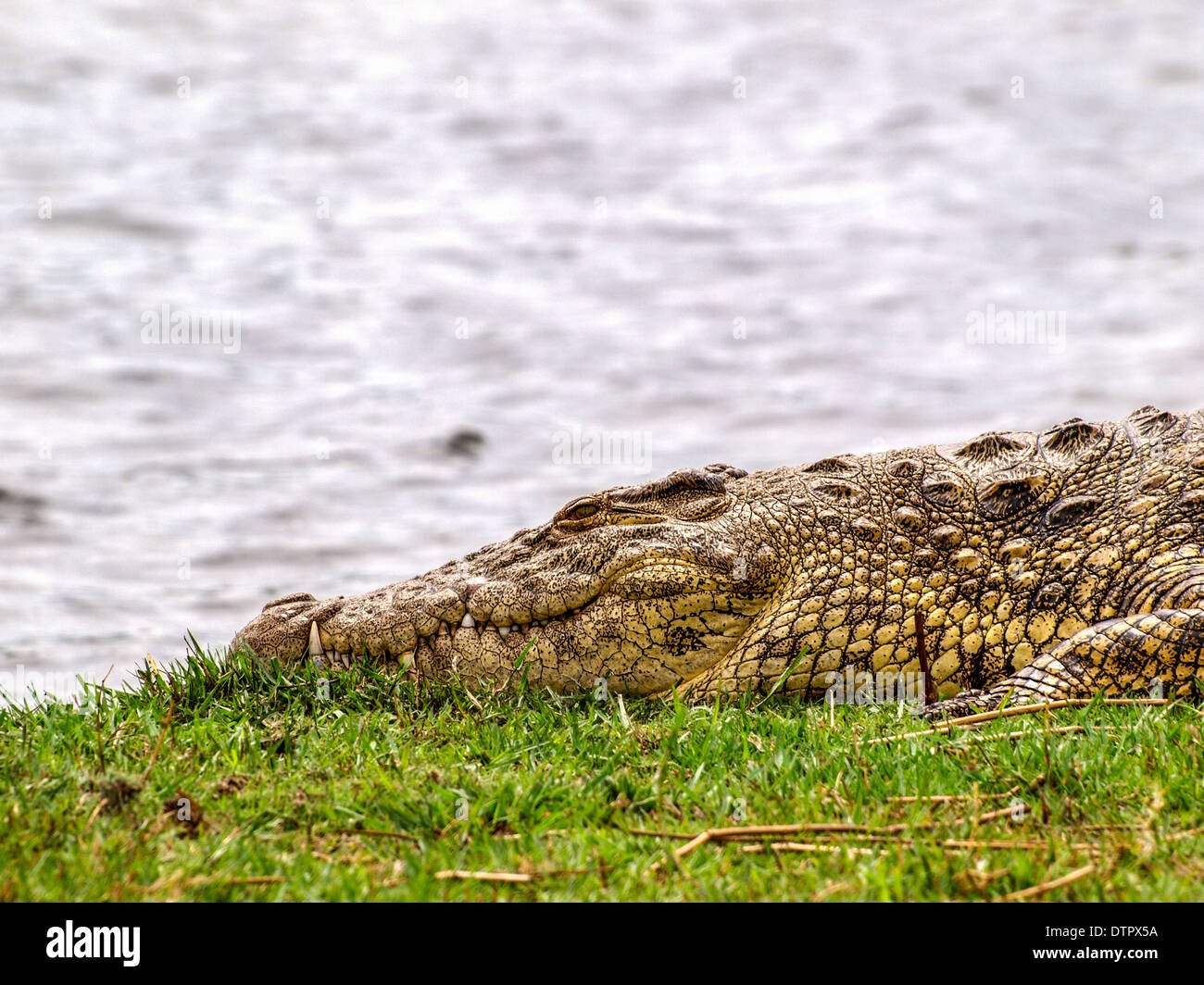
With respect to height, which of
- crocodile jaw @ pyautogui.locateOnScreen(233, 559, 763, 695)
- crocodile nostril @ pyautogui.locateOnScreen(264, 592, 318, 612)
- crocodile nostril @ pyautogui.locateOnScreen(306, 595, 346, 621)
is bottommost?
crocodile jaw @ pyautogui.locateOnScreen(233, 559, 763, 695)

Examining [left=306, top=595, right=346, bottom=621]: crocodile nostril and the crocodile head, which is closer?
the crocodile head

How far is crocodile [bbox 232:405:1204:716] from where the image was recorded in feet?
13.0

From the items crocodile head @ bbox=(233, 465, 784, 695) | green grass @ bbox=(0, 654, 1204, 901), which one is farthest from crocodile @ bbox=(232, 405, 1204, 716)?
green grass @ bbox=(0, 654, 1204, 901)

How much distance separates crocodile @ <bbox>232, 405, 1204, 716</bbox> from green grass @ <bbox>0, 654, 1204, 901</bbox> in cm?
46

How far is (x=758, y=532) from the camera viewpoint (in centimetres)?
424

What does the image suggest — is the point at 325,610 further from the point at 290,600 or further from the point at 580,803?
the point at 580,803

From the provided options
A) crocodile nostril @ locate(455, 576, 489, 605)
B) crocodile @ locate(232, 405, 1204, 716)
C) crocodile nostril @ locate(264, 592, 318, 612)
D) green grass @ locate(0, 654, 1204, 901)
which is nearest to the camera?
green grass @ locate(0, 654, 1204, 901)

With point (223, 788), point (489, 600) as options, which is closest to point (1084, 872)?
point (223, 788)

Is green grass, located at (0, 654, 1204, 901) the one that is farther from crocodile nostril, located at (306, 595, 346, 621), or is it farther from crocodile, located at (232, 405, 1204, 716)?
crocodile nostril, located at (306, 595, 346, 621)

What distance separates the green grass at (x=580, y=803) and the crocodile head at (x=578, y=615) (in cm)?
42

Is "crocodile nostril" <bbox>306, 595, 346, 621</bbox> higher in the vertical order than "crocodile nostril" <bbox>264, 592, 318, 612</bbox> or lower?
lower

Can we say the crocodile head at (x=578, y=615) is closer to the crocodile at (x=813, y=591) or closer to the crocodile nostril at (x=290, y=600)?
the crocodile at (x=813, y=591)

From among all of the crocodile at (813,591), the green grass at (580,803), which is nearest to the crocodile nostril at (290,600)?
the crocodile at (813,591)

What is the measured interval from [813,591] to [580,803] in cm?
184
